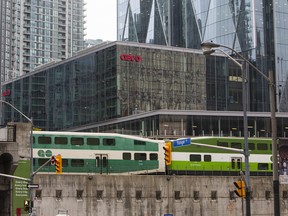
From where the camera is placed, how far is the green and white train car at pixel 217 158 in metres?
62.5

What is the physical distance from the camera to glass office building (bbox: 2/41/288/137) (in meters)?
103

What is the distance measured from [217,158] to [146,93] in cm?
4786

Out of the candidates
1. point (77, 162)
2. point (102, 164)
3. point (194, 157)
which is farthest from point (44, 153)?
point (194, 157)

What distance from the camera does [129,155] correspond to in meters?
60.7

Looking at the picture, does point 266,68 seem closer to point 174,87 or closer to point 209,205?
point 174,87

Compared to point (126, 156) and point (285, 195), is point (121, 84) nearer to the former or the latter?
point (285, 195)

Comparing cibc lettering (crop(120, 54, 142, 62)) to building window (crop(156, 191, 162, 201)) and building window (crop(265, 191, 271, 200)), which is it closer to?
building window (crop(265, 191, 271, 200))

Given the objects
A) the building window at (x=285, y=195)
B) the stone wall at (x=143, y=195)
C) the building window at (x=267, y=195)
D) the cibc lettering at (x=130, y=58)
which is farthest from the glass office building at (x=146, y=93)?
the stone wall at (x=143, y=195)

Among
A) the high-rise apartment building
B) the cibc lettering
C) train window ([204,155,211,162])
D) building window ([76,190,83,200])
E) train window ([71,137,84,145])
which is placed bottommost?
building window ([76,190,83,200])

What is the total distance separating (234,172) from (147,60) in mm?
48981

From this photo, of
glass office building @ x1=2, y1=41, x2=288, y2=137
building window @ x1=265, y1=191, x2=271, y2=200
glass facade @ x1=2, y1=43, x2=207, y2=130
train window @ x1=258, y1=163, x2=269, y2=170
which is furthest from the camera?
glass facade @ x1=2, y1=43, x2=207, y2=130

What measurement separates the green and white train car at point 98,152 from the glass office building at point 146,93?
36545 mm

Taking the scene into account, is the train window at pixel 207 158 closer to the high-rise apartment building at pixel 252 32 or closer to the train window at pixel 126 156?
the train window at pixel 126 156

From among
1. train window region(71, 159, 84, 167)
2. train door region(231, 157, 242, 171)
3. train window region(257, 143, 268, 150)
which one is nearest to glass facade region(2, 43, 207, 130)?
train window region(257, 143, 268, 150)
